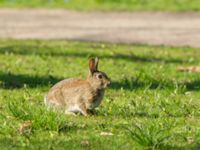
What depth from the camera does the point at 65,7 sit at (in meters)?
25.1

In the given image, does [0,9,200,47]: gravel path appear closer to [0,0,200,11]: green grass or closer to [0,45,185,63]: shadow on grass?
[0,0,200,11]: green grass

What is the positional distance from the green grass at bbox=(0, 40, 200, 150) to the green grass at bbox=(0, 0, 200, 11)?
22.6 feet

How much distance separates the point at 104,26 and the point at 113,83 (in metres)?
9.01

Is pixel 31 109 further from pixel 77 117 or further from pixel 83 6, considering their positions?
pixel 83 6

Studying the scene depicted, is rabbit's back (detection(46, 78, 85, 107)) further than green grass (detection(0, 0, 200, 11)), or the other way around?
green grass (detection(0, 0, 200, 11))


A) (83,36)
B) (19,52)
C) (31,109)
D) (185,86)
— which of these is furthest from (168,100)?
(83,36)

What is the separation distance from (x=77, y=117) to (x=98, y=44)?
844 centimetres

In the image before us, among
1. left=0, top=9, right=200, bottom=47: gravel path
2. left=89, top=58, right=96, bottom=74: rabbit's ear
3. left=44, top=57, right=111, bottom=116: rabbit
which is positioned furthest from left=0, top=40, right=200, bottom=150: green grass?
left=0, top=9, right=200, bottom=47: gravel path

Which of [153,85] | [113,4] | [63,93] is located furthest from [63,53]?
[113,4]

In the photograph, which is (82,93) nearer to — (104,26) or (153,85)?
(153,85)

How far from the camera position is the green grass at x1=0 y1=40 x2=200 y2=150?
8.12 meters

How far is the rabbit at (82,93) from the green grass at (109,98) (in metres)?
0.17

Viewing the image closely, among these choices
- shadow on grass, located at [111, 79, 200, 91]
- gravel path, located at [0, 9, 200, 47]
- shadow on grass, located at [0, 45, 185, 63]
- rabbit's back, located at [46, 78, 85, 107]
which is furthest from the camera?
gravel path, located at [0, 9, 200, 47]

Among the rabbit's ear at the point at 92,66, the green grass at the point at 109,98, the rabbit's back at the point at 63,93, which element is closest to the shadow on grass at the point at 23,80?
the green grass at the point at 109,98
